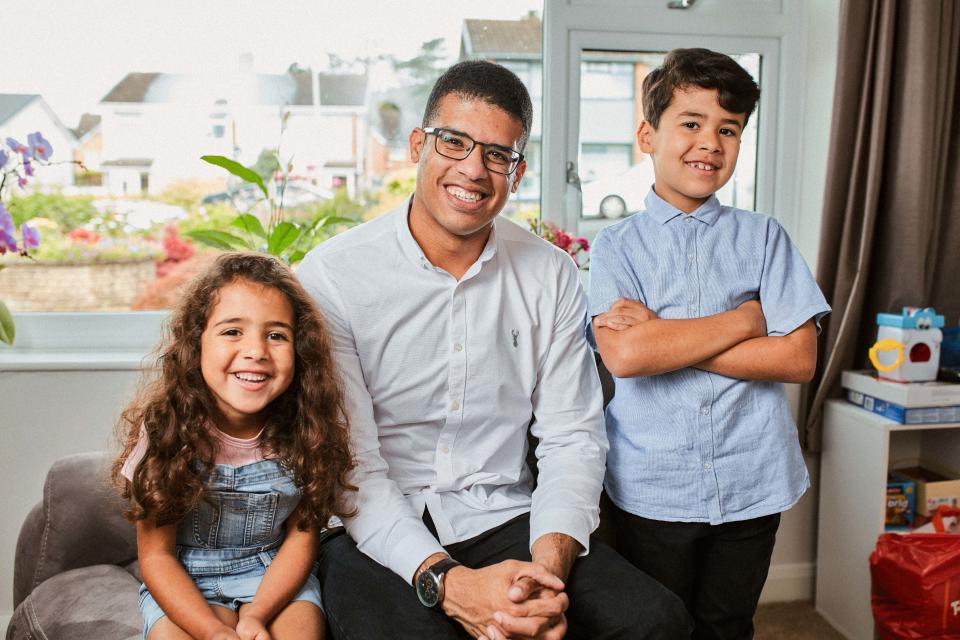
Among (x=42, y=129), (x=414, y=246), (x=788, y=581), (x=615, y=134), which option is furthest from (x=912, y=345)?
(x=42, y=129)

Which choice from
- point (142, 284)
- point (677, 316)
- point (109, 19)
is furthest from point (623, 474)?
point (109, 19)

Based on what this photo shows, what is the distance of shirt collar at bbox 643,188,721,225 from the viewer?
166 cm

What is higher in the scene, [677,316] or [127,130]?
[127,130]

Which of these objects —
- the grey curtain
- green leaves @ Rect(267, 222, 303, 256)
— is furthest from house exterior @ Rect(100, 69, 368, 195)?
the grey curtain

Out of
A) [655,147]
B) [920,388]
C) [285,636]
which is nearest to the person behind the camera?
[285,636]

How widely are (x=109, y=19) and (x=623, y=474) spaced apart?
2.06 metres

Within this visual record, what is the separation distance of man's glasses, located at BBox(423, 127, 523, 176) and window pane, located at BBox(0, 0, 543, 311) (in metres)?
1.08

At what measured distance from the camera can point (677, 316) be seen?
1623 mm

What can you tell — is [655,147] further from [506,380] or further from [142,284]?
[142,284]

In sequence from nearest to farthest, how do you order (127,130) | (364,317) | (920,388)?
(364,317)
(920,388)
(127,130)

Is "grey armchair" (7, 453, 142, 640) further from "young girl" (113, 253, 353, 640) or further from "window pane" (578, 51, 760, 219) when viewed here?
"window pane" (578, 51, 760, 219)

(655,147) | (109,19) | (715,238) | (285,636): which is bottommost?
(285,636)

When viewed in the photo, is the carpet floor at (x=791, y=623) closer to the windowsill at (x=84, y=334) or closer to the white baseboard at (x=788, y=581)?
the white baseboard at (x=788, y=581)

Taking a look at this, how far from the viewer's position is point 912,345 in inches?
86.7
